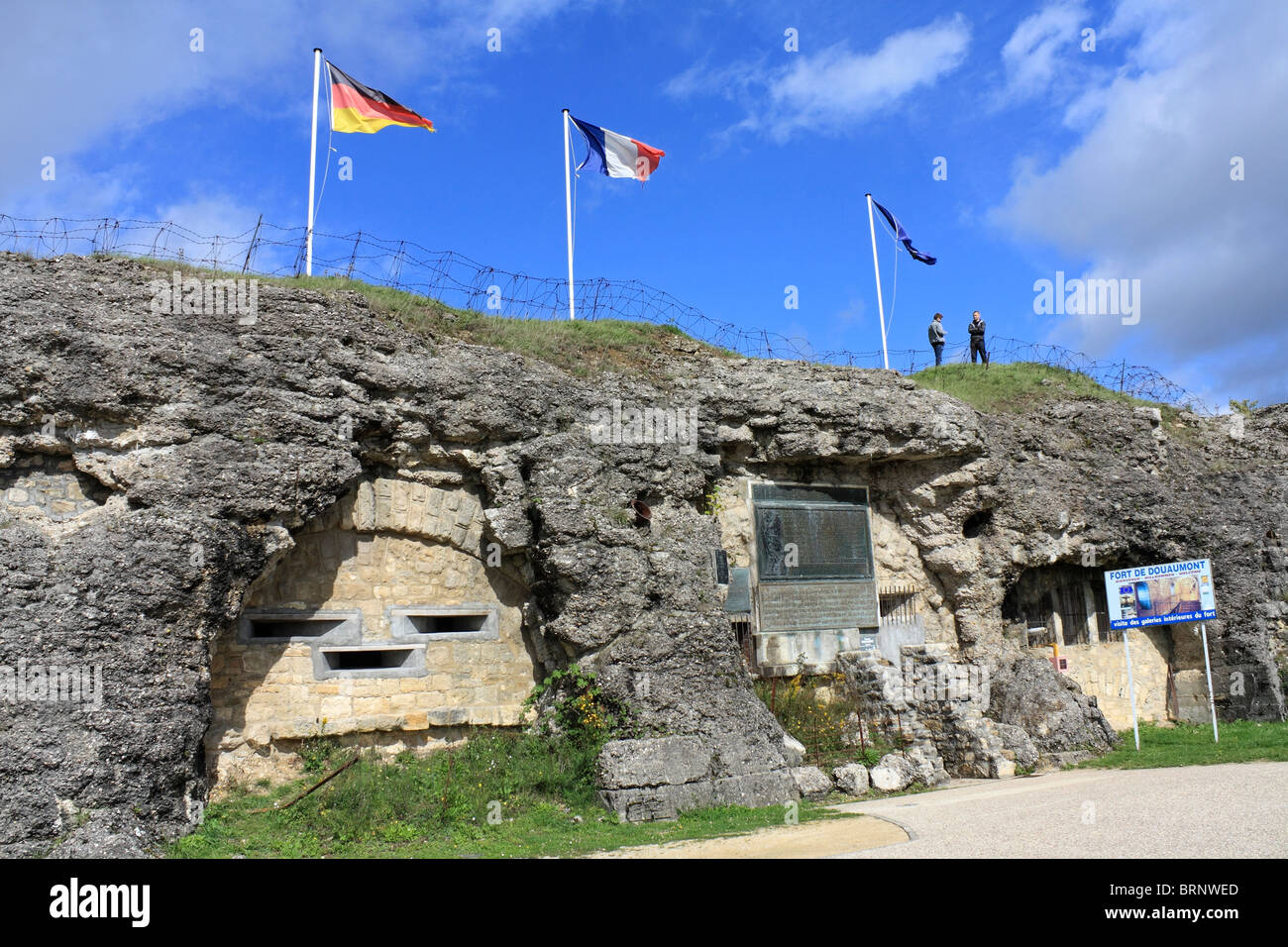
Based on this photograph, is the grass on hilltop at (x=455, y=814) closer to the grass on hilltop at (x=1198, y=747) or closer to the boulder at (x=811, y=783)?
the boulder at (x=811, y=783)

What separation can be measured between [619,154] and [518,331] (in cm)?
590

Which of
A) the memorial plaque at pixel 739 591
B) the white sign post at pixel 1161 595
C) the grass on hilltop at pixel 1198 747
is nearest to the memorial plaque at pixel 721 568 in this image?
the memorial plaque at pixel 739 591

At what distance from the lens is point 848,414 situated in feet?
58.2

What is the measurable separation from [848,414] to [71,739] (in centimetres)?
1329

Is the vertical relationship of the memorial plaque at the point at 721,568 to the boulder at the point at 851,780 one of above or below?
above

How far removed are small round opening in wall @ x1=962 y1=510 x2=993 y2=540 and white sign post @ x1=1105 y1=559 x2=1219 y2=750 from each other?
269 cm

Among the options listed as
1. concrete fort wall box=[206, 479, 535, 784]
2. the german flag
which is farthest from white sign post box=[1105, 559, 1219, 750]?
the german flag

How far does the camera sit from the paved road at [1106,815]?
8367mm

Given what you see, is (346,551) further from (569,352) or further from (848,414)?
(848,414)

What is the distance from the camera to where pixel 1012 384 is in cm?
2219

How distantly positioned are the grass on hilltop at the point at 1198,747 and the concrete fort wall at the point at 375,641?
10.0 m

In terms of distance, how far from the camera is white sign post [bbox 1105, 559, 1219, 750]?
16672mm

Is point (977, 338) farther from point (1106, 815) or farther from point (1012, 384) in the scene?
point (1106, 815)

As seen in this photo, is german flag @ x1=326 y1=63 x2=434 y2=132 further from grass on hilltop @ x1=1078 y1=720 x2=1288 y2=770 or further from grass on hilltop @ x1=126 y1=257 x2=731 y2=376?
grass on hilltop @ x1=1078 y1=720 x2=1288 y2=770
